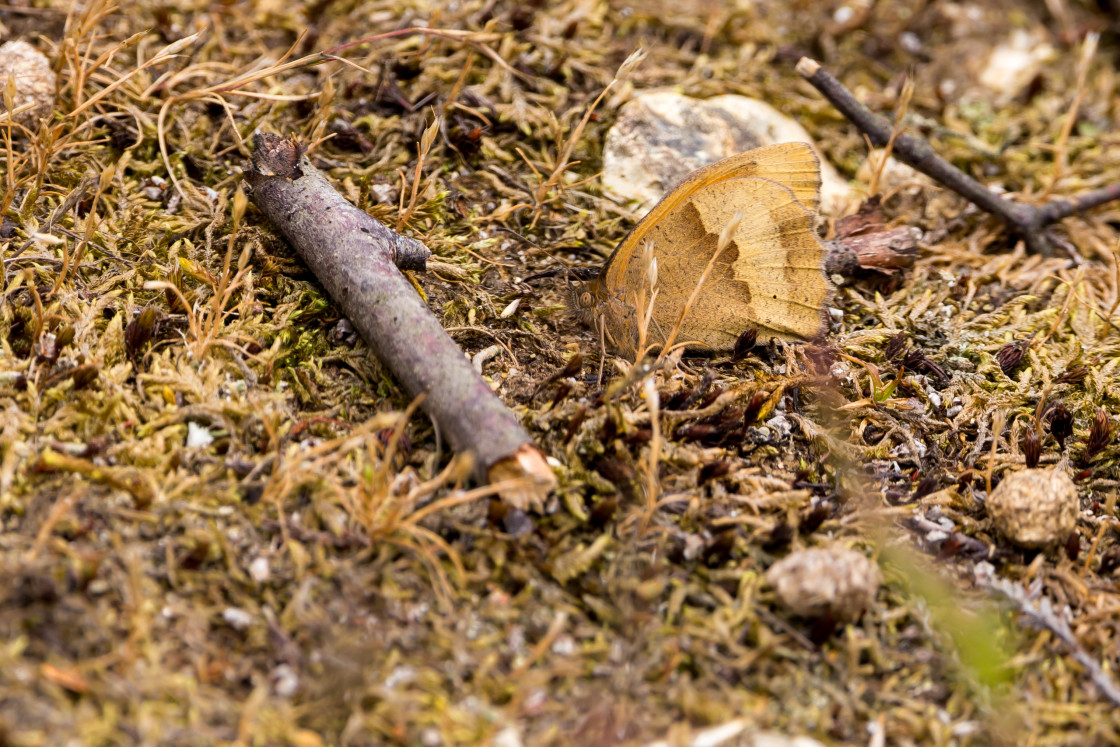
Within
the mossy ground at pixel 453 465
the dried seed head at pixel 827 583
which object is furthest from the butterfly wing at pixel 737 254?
the dried seed head at pixel 827 583

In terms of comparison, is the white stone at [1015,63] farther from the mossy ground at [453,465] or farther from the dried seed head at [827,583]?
the dried seed head at [827,583]

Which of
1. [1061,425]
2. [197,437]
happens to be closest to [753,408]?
[1061,425]

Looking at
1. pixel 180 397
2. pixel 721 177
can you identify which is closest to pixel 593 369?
pixel 721 177

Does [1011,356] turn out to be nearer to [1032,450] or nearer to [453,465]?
[1032,450]

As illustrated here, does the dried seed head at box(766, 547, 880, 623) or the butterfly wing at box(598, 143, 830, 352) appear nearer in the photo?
the dried seed head at box(766, 547, 880, 623)

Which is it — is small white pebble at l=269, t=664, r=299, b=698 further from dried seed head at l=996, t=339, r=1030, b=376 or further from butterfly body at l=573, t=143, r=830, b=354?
dried seed head at l=996, t=339, r=1030, b=376

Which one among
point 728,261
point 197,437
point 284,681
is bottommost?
point 284,681

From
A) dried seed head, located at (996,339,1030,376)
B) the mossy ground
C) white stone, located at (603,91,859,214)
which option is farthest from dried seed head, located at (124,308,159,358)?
dried seed head, located at (996,339,1030,376)
